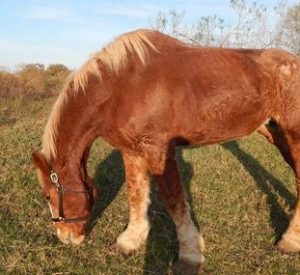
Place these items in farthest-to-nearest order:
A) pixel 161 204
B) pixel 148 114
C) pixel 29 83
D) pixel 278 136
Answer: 1. pixel 29 83
2. pixel 161 204
3. pixel 278 136
4. pixel 148 114

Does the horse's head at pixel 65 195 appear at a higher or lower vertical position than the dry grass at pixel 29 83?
higher

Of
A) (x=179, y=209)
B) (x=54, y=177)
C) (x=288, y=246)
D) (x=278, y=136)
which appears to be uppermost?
(x=278, y=136)

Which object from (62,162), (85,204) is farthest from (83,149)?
(85,204)

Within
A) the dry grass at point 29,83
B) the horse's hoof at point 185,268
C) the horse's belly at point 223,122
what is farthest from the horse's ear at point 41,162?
the dry grass at point 29,83

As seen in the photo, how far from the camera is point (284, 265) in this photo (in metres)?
4.21

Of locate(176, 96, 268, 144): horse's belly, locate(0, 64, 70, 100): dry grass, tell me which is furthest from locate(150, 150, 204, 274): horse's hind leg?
locate(0, 64, 70, 100): dry grass

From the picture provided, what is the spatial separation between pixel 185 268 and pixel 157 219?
1.10 m

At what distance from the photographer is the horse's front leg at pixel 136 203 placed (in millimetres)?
4402

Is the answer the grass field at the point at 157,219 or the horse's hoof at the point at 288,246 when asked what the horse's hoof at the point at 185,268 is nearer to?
the grass field at the point at 157,219

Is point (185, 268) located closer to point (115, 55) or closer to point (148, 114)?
point (148, 114)

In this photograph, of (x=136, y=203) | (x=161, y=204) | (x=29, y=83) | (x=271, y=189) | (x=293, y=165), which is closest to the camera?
(x=136, y=203)

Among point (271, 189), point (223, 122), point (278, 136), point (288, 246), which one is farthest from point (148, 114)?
point (271, 189)

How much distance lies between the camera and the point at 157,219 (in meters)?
5.00

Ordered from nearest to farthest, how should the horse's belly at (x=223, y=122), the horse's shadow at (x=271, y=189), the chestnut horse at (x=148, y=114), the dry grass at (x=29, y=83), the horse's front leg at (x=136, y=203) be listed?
the chestnut horse at (x=148, y=114)
the horse's belly at (x=223, y=122)
the horse's front leg at (x=136, y=203)
the horse's shadow at (x=271, y=189)
the dry grass at (x=29, y=83)
